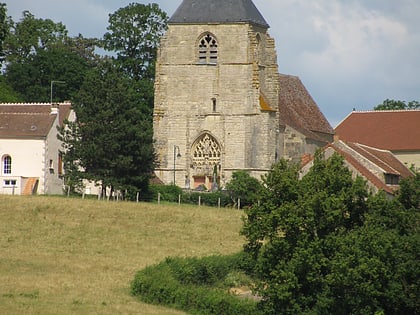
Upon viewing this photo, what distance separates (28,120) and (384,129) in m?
28.5

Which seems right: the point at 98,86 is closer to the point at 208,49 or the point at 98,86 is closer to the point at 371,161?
the point at 208,49

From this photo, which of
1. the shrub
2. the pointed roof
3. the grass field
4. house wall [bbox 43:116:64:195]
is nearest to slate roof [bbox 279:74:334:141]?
the pointed roof

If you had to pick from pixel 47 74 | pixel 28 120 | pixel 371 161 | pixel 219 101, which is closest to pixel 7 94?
pixel 47 74

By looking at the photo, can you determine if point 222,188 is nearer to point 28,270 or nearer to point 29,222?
point 29,222

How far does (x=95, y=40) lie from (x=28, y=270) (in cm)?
5474

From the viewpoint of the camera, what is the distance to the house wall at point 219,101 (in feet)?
240

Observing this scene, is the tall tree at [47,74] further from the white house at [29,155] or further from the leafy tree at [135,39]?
the white house at [29,155]

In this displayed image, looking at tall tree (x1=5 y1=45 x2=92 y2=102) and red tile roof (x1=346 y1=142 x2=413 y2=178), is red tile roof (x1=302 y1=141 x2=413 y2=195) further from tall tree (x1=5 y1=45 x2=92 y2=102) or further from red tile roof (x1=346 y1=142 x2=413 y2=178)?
tall tree (x1=5 y1=45 x2=92 y2=102)

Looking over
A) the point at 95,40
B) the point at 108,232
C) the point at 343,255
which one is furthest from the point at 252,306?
the point at 95,40

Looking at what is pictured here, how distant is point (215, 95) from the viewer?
243 feet

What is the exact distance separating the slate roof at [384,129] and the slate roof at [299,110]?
1760 mm

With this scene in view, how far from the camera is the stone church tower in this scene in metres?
73.2

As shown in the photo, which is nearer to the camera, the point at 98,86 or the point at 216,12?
the point at 98,86

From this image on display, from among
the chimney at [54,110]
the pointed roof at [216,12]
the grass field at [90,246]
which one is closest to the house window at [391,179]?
the pointed roof at [216,12]
